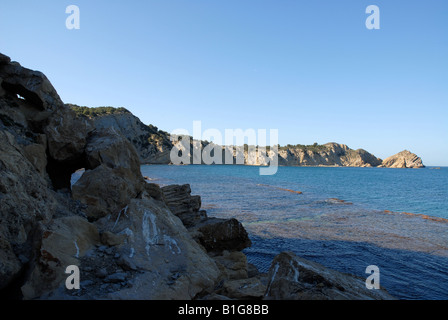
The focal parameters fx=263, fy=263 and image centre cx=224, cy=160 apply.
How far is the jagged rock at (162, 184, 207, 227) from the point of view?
16922 millimetres

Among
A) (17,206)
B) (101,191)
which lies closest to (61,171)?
(101,191)

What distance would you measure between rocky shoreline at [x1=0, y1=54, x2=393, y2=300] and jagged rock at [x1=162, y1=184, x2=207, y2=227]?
4.40m

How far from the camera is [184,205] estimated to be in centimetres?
1812

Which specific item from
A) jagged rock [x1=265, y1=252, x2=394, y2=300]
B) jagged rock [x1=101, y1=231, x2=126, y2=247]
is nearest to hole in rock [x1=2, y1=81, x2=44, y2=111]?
jagged rock [x1=101, y1=231, x2=126, y2=247]

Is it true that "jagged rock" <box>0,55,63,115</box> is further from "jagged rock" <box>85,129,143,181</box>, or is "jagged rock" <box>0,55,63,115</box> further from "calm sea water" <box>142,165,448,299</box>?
"calm sea water" <box>142,165,448,299</box>

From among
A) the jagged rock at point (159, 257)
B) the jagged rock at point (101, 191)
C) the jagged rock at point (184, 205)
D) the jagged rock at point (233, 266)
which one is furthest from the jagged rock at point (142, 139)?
the jagged rock at point (159, 257)

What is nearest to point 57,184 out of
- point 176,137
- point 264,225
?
point 264,225

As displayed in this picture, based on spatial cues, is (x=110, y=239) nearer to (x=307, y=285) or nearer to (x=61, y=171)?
(x=307, y=285)

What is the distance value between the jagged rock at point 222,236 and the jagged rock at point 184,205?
1.91 meters

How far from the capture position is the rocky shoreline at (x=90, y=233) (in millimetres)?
5703

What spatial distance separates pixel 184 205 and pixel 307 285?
1336 cm

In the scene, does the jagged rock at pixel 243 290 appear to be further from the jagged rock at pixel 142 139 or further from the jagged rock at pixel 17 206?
the jagged rock at pixel 142 139

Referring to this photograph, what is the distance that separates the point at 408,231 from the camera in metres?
21.7

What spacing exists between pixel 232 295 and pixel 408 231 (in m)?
21.0
